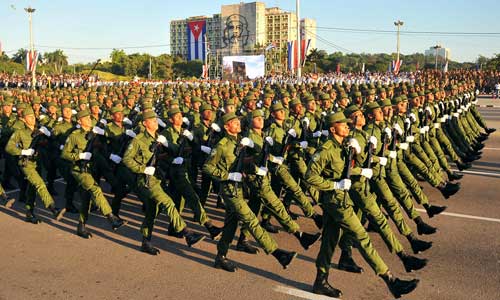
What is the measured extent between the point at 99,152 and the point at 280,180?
120 inches

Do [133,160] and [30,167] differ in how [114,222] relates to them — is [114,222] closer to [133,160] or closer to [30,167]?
[133,160]

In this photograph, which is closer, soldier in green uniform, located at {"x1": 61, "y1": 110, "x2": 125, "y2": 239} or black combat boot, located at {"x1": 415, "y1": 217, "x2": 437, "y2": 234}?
black combat boot, located at {"x1": 415, "y1": 217, "x2": 437, "y2": 234}

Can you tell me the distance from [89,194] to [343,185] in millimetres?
4012

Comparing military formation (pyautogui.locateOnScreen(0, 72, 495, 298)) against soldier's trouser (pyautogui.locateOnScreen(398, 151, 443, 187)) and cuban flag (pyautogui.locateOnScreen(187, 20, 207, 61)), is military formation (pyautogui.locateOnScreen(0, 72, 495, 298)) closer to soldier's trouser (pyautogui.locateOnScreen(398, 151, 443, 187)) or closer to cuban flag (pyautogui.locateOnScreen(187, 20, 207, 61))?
soldier's trouser (pyautogui.locateOnScreen(398, 151, 443, 187))

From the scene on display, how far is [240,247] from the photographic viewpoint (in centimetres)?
666

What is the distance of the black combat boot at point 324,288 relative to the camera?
17.0 feet


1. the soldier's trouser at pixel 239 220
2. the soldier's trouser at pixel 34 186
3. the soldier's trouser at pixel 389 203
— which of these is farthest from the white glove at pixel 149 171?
the soldier's trouser at pixel 389 203

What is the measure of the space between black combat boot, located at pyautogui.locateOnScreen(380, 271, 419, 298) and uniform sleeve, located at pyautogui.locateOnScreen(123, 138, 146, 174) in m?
3.36

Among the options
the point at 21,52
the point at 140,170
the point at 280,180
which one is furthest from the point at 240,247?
the point at 21,52

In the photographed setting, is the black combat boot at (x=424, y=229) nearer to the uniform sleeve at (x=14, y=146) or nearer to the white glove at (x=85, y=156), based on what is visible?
the white glove at (x=85, y=156)

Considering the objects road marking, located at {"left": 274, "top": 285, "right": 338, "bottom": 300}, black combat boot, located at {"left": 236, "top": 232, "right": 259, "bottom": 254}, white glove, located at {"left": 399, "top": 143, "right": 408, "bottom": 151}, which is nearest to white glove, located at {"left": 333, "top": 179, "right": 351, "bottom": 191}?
road marking, located at {"left": 274, "top": 285, "right": 338, "bottom": 300}

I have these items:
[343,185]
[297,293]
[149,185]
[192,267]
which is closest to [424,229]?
[343,185]

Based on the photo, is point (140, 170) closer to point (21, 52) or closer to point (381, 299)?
point (381, 299)

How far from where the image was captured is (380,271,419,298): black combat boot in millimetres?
4859
